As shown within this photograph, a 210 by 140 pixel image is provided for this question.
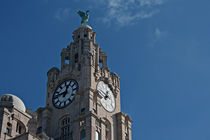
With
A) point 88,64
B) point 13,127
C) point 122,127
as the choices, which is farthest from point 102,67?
point 13,127

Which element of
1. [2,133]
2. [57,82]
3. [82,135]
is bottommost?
[2,133]

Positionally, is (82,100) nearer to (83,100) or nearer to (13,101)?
(83,100)

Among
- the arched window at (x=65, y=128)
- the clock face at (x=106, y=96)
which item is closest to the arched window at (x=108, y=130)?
the clock face at (x=106, y=96)

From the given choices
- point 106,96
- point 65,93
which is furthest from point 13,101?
point 106,96

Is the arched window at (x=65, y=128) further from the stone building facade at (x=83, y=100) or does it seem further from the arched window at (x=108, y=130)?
the arched window at (x=108, y=130)

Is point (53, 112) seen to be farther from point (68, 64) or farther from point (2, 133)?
point (2, 133)

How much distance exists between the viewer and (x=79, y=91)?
90.1 metres

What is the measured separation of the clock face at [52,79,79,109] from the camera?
301 feet

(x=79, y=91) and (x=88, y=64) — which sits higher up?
(x=88, y=64)

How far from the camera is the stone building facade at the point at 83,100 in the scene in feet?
282

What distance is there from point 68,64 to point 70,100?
31.0ft

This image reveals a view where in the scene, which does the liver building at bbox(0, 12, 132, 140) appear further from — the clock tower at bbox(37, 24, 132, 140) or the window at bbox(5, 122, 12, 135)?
the window at bbox(5, 122, 12, 135)

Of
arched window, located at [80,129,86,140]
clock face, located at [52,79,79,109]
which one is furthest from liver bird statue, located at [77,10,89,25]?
arched window, located at [80,129,86,140]

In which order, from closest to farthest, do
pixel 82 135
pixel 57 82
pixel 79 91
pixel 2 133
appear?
pixel 2 133 < pixel 82 135 < pixel 79 91 < pixel 57 82
